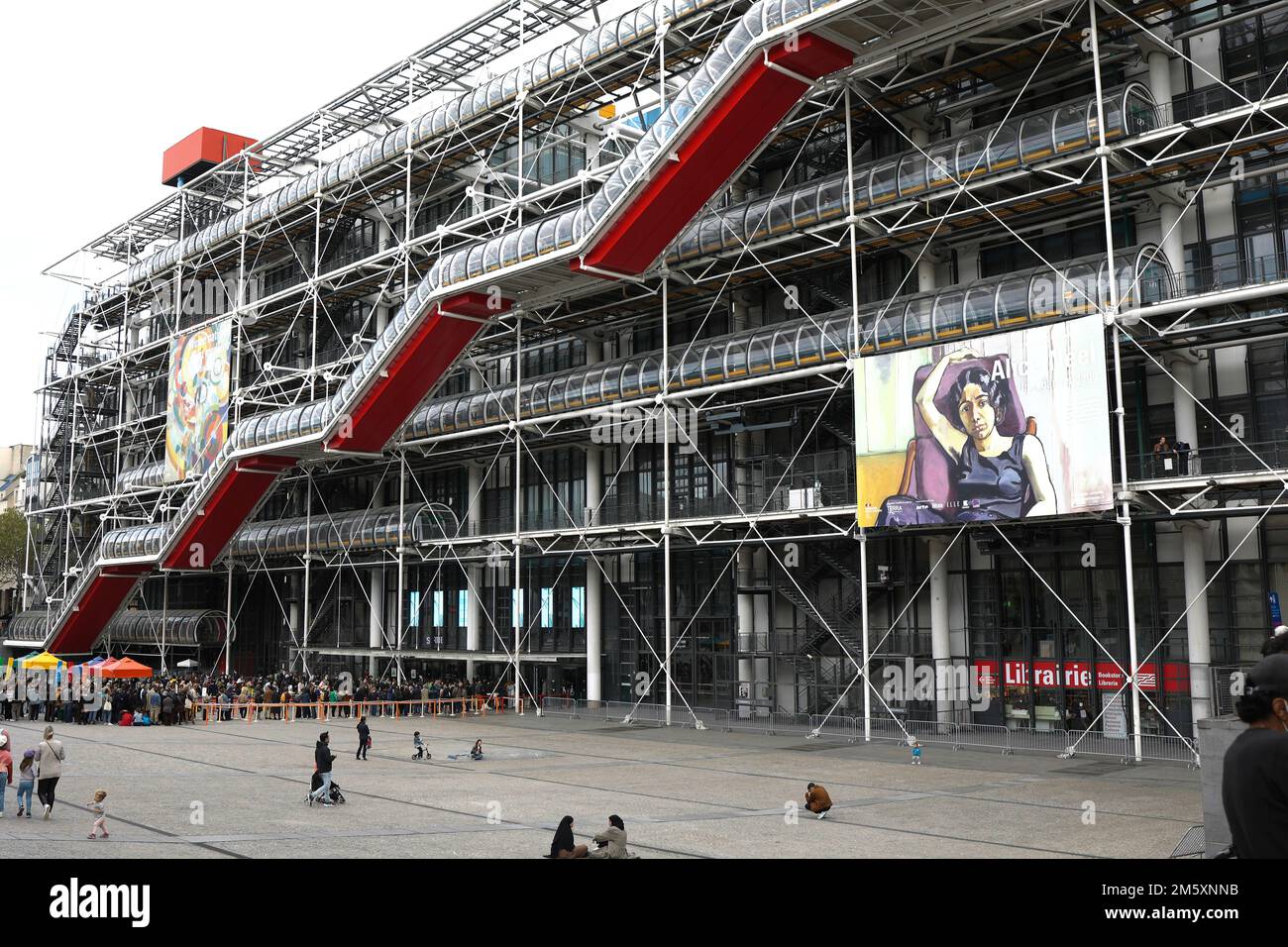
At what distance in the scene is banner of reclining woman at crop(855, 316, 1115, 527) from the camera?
21.7 metres

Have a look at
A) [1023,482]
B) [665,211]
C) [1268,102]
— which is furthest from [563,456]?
[1268,102]

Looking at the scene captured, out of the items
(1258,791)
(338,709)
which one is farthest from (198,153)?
(1258,791)

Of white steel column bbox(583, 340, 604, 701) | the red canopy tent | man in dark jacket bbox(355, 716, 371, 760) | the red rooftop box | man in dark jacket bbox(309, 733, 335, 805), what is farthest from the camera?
the red rooftop box

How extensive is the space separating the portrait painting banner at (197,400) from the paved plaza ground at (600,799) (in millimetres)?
21649

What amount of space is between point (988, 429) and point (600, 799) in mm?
11470

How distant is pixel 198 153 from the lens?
56.3 meters

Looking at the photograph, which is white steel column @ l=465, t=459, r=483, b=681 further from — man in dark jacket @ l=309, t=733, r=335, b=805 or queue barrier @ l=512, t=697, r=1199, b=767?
man in dark jacket @ l=309, t=733, r=335, b=805

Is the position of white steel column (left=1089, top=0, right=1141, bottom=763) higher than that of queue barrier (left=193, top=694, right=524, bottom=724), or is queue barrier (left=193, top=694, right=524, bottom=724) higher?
white steel column (left=1089, top=0, right=1141, bottom=763)

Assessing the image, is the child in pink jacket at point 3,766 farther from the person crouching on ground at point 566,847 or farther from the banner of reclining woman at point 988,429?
the banner of reclining woman at point 988,429

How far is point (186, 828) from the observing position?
44.1 feet

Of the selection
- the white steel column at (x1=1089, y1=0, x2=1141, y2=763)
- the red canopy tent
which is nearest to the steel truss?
the white steel column at (x1=1089, y1=0, x2=1141, y2=763)

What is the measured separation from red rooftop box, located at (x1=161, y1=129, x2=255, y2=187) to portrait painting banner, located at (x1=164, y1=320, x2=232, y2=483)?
1162 cm

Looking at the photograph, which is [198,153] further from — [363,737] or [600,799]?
[600,799]

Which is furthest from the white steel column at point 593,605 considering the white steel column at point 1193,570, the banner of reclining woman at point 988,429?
the white steel column at point 1193,570
